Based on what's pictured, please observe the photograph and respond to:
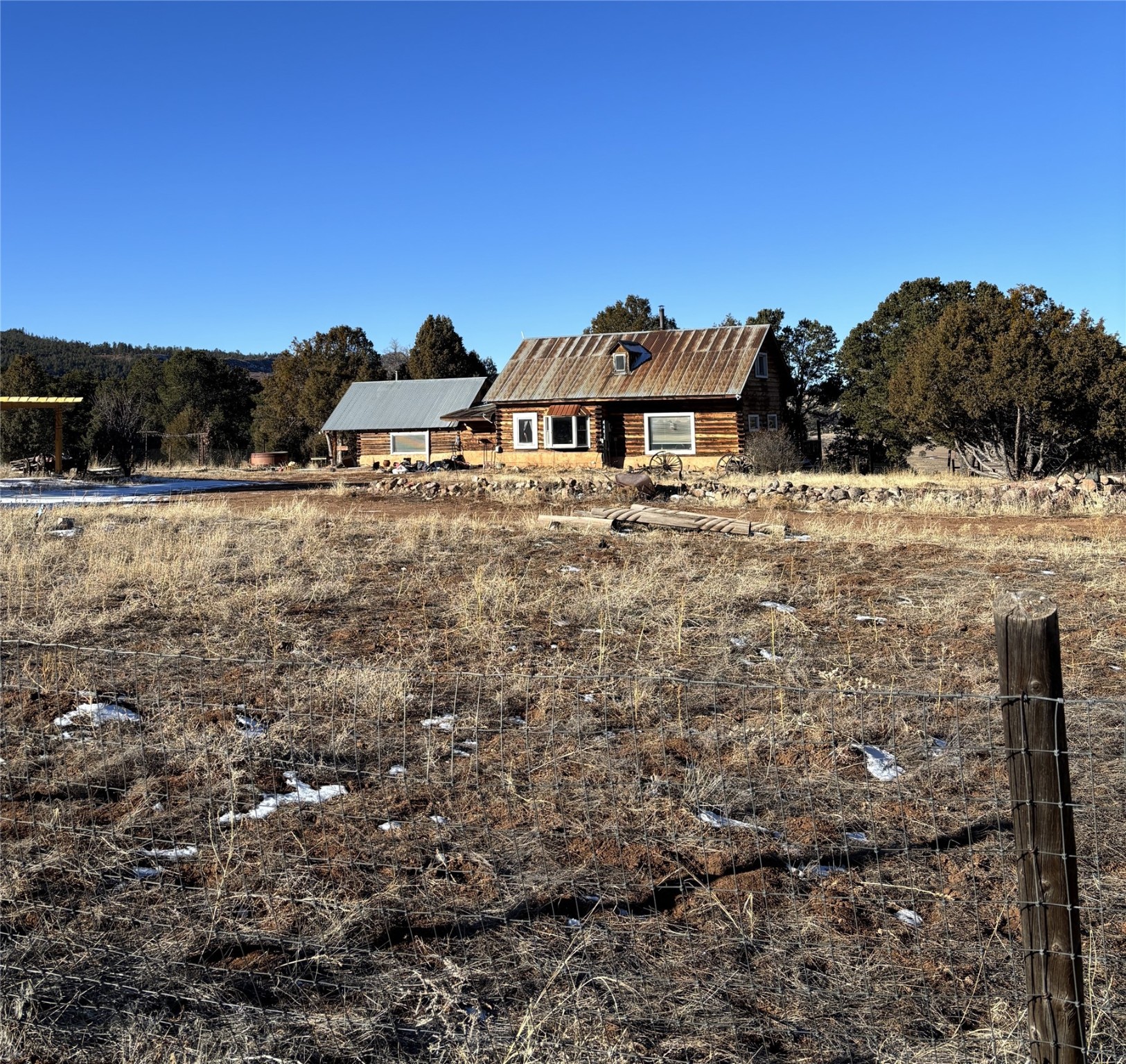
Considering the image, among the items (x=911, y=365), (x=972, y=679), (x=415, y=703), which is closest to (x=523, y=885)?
(x=415, y=703)

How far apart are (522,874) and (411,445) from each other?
38156 millimetres

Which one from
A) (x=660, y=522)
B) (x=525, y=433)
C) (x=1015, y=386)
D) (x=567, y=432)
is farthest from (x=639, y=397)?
(x=660, y=522)

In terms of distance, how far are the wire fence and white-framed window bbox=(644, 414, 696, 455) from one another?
25.9m

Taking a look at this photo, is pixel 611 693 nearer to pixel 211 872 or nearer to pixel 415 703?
pixel 415 703

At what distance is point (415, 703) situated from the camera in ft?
Answer: 21.8

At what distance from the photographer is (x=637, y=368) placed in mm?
33688

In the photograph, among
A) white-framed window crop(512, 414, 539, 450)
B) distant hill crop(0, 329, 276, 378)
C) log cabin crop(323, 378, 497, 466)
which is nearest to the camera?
white-framed window crop(512, 414, 539, 450)

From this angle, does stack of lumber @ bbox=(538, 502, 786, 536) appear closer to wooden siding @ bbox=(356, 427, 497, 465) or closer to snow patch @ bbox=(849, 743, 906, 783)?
snow patch @ bbox=(849, 743, 906, 783)

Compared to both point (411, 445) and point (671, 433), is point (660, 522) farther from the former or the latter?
point (411, 445)

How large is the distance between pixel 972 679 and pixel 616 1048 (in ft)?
15.9

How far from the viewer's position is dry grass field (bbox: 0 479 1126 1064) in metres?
3.43

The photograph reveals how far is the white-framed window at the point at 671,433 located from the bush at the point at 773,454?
109 inches

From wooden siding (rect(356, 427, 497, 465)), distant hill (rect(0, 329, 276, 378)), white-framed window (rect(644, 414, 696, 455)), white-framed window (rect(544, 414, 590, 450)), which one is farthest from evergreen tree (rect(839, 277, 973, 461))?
distant hill (rect(0, 329, 276, 378))

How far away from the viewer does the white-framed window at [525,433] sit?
35188 mm
